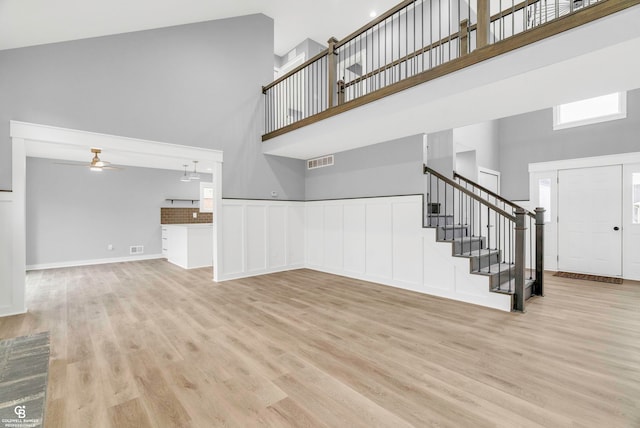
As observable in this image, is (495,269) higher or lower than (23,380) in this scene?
higher

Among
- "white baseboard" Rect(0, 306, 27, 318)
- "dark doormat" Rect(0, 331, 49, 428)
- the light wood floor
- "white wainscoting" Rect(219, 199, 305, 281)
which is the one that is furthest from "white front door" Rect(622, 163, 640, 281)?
"white baseboard" Rect(0, 306, 27, 318)

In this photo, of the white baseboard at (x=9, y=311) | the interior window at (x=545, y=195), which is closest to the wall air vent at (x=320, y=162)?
the interior window at (x=545, y=195)

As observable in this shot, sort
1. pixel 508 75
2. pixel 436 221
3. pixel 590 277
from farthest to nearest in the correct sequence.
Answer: pixel 590 277 < pixel 436 221 < pixel 508 75

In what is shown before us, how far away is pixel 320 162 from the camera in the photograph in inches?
234

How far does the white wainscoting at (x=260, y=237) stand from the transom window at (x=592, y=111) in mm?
6037

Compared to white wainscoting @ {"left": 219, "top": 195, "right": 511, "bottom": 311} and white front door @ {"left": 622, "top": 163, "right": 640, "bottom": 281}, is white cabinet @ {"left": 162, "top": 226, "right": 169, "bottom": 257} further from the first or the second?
white front door @ {"left": 622, "top": 163, "right": 640, "bottom": 281}

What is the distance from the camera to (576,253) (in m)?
5.77

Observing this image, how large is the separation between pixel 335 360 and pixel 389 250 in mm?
2710

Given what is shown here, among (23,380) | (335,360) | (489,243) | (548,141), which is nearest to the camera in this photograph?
(23,380)

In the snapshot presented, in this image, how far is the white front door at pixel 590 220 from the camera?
17.5 feet

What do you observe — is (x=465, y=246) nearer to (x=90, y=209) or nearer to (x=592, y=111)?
(x=592, y=111)

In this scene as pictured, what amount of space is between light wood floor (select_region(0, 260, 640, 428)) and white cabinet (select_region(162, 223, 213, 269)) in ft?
7.22

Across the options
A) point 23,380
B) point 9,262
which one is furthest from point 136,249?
point 23,380

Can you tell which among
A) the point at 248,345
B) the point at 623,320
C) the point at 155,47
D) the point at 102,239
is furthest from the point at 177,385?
the point at 102,239
